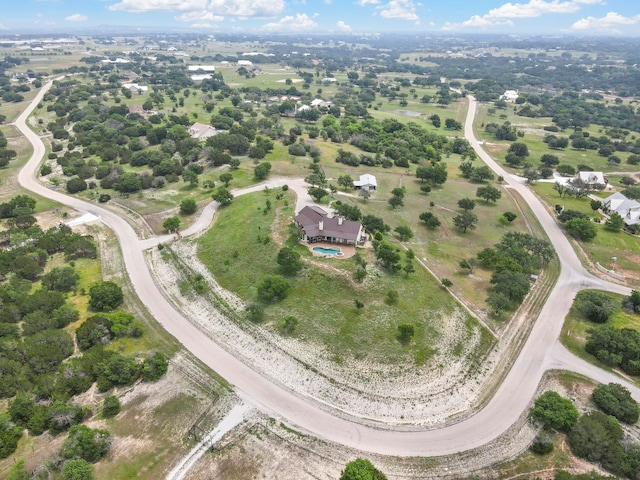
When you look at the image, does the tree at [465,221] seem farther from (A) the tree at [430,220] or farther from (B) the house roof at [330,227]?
(B) the house roof at [330,227]

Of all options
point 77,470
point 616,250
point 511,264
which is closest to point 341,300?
point 511,264

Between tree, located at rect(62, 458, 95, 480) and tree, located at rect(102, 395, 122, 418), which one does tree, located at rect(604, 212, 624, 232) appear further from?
tree, located at rect(62, 458, 95, 480)

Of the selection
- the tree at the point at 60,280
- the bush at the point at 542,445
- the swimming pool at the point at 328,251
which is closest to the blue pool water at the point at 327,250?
the swimming pool at the point at 328,251

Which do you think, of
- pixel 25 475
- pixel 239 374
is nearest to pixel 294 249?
pixel 239 374

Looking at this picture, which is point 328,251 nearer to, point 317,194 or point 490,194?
point 317,194

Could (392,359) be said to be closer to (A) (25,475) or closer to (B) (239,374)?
(B) (239,374)

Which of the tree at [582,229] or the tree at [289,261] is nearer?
the tree at [289,261]

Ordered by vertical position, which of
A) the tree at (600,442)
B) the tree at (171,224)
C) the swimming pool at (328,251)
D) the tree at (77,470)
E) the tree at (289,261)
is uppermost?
the tree at (289,261)
